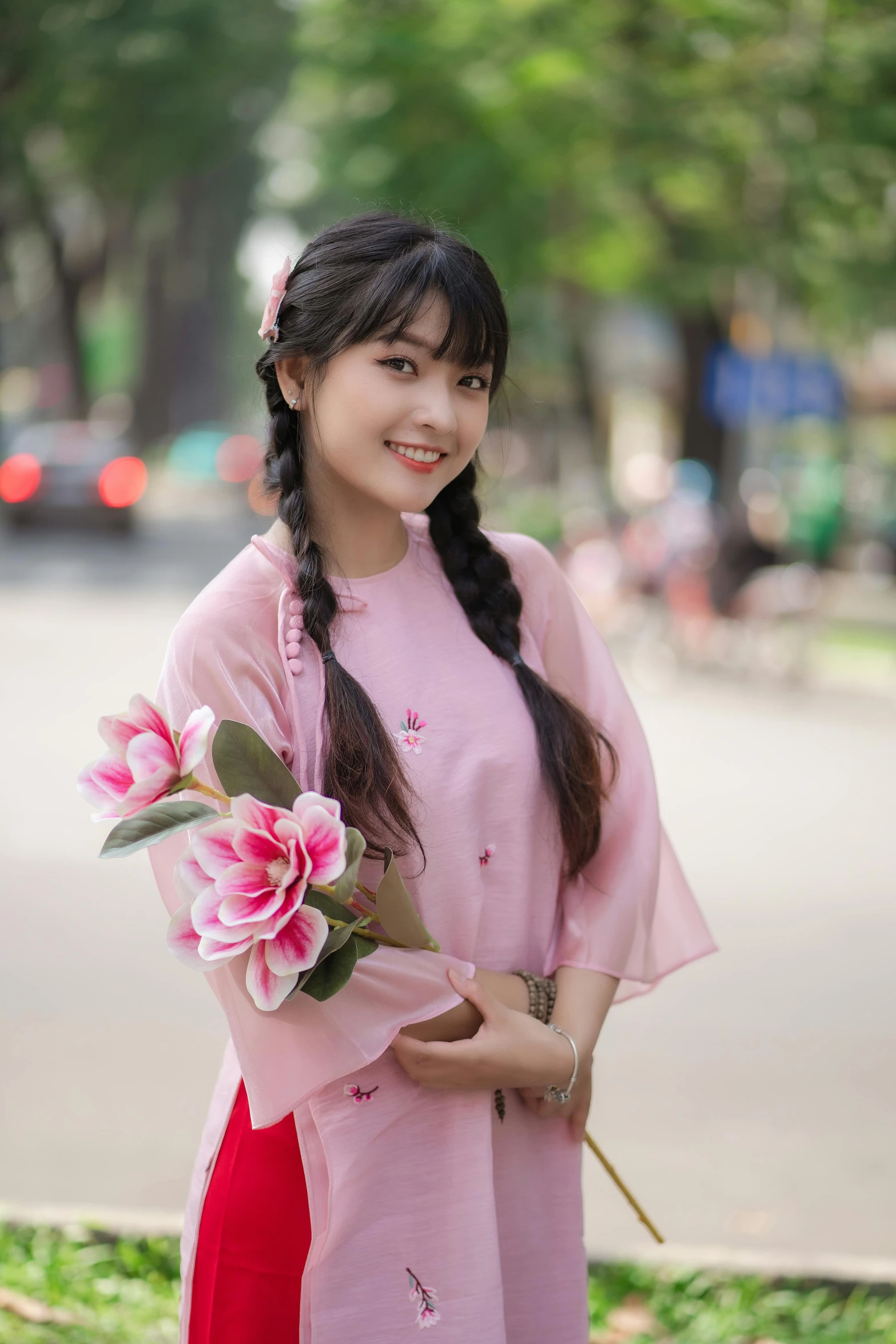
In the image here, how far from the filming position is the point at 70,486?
66.4ft

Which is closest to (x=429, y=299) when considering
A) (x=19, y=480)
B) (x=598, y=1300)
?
(x=598, y=1300)

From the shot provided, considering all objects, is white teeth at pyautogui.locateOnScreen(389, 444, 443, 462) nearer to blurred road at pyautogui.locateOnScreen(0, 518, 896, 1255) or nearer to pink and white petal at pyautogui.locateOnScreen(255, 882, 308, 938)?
pink and white petal at pyautogui.locateOnScreen(255, 882, 308, 938)

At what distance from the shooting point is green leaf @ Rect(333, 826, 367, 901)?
1.47m

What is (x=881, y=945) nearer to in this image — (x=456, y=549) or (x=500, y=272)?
(x=456, y=549)

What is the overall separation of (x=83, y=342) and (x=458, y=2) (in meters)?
21.6

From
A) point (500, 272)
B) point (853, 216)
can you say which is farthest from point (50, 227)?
point (853, 216)

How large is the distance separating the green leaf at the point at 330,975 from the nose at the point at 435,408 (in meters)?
0.62

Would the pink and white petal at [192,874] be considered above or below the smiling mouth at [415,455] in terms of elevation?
below

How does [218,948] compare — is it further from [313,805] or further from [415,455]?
[415,455]

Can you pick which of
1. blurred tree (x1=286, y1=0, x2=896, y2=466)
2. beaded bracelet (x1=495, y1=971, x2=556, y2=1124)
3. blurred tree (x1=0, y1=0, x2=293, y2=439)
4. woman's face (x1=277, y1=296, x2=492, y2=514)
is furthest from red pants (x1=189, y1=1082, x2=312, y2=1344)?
blurred tree (x1=0, y1=0, x2=293, y2=439)

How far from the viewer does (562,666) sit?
2.05 metres

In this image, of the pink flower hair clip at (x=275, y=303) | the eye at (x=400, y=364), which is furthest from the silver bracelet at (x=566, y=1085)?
the pink flower hair clip at (x=275, y=303)

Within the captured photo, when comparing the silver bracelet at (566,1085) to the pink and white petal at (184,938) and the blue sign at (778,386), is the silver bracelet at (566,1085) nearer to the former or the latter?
the pink and white petal at (184,938)

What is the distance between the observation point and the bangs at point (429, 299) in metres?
1.70
